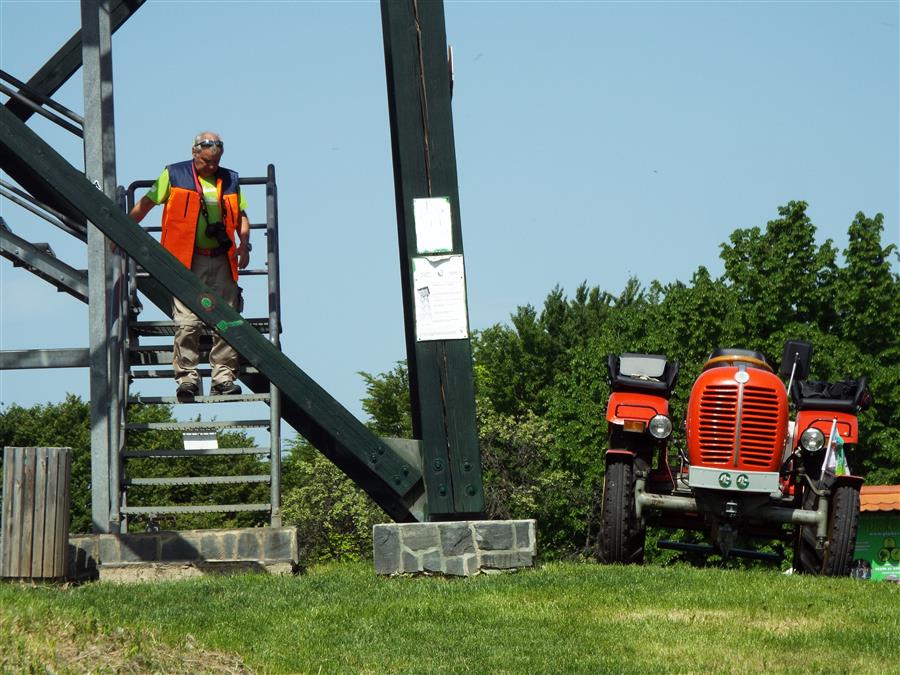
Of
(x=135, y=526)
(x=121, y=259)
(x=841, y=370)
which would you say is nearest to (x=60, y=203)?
(x=121, y=259)

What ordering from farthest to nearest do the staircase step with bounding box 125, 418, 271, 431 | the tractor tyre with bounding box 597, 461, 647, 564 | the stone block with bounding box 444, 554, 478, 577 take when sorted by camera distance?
the staircase step with bounding box 125, 418, 271, 431 < the tractor tyre with bounding box 597, 461, 647, 564 < the stone block with bounding box 444, 554, 478, 577

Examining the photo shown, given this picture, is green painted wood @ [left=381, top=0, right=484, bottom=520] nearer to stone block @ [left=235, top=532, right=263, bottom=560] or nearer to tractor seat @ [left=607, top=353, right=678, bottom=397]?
tractor seat @ [left=607, top=353, right=678, bottom=397]

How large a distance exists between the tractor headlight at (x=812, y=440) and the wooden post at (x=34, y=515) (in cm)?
587

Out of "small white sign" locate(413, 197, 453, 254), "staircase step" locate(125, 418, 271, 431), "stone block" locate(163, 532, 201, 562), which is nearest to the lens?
"small white sign" locate(413, 197, 453, 254)

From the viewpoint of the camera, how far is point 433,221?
10594 mm

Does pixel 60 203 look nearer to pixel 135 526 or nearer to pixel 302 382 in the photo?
pixel 302 382

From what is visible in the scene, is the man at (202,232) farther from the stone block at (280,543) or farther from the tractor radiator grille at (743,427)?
the tractor radiator grille at (743,427)

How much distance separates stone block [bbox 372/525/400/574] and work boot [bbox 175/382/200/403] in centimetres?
271

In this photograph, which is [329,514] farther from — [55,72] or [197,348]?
[197,348]

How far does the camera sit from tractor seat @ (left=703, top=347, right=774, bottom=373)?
35.7ft

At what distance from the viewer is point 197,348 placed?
40.5ft

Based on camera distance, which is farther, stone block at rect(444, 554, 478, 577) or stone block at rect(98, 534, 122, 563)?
stone block at rect(98, 534, 122, 563)

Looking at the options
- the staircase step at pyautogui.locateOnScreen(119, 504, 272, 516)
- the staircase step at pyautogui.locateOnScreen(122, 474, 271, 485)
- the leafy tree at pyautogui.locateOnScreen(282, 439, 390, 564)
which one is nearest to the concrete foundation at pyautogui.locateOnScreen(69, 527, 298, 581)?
the staircase step at pyautogui.locateOnScreen(119, 504, 272, 516)

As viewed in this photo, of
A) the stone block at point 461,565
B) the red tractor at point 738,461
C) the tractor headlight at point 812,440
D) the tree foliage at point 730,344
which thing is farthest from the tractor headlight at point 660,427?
the tree foliage at point 730,344
